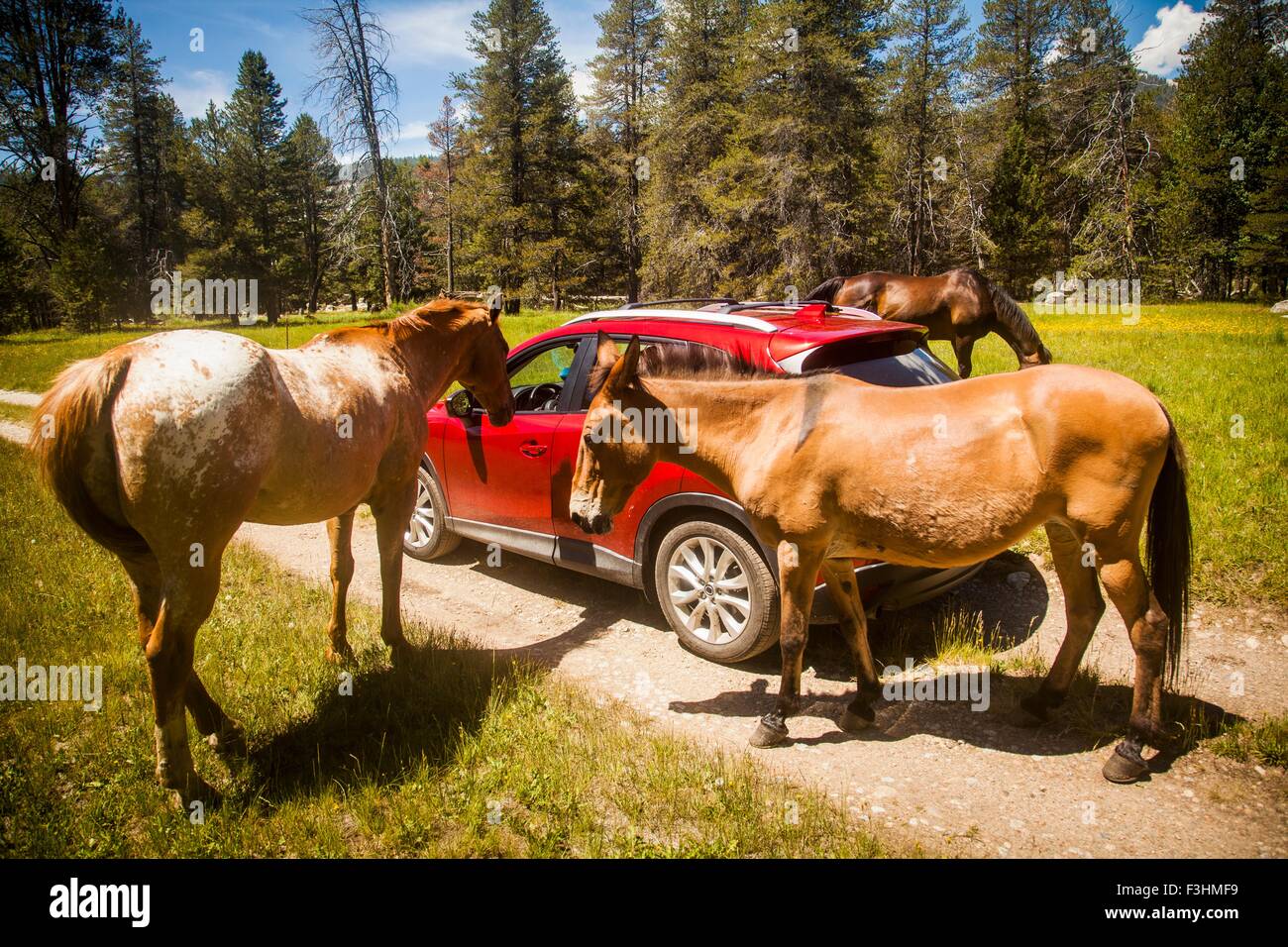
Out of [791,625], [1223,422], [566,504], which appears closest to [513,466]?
[566,504]

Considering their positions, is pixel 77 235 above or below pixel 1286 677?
above

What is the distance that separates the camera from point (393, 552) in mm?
4637

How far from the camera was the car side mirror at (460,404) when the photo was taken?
236 inches

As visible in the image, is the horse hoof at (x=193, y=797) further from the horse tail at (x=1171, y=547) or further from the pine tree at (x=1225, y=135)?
the pine tree at (x=1225, y=135)

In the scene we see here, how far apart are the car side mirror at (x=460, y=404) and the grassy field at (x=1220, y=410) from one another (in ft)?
4.84

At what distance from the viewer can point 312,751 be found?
364cm

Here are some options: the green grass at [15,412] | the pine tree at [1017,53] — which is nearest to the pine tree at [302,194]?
the green grass at [15,412]

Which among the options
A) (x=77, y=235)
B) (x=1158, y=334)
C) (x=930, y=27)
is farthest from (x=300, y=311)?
(x=1158, y=334)

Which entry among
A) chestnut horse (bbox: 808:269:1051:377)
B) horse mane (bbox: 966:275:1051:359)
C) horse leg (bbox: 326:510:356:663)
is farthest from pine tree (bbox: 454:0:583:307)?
horse leg (bbox: 326:510:356:663)

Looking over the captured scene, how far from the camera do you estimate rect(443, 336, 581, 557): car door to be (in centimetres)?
530

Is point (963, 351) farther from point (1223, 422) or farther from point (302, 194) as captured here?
point (302, 194)
